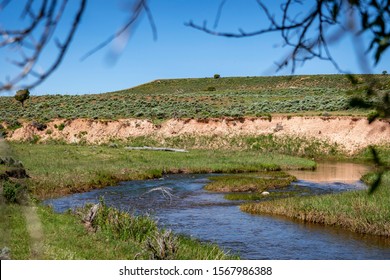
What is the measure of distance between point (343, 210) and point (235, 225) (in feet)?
13.4

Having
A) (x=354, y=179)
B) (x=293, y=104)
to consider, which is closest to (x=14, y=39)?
(x=354, y=179)

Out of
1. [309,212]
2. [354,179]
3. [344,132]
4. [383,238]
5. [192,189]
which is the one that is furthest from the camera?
[344,132]

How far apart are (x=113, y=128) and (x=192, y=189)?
109 ft

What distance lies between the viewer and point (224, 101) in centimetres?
7962

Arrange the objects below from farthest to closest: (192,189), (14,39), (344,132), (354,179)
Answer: (344,132), (354,179), (192,189), (14,39)

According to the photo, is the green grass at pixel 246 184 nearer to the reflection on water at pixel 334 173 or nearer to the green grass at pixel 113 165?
the reflection on water at pixel 334 173

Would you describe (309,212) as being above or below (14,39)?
below

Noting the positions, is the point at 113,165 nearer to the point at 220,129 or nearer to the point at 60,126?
the point at 220,129

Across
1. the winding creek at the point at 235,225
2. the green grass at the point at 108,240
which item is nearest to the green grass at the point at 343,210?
the winding creek at the point at 235,225

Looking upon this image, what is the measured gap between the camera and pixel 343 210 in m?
20.3

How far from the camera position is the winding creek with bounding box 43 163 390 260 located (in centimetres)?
1611

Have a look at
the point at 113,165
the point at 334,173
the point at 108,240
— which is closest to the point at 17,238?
the point at 108,240

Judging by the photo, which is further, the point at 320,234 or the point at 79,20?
the point at 320,234

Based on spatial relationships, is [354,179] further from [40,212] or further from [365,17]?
[365,17]
